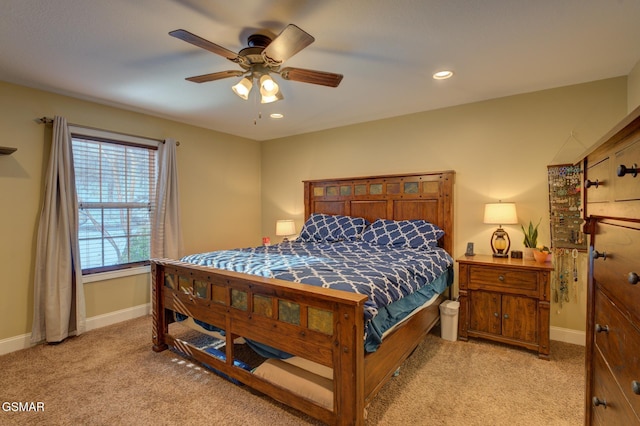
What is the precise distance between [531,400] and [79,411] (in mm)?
2826

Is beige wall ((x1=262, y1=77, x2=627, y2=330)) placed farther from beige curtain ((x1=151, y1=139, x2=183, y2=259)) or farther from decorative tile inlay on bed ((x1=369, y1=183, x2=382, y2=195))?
beige curtain ((x1=151, y1=139, x2=183, y2=259))

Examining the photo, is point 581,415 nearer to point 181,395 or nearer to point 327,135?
point 181,395

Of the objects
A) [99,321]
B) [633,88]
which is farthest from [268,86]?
[99,321]

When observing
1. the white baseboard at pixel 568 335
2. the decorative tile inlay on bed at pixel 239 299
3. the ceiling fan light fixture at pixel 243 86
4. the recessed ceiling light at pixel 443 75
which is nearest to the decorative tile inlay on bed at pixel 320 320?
the decorative tile inlay on bed at pixel 239 299

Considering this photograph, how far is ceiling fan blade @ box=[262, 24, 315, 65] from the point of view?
1.61 metres

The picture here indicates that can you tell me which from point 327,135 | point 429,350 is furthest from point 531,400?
point 327,135

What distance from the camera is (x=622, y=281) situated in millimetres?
877

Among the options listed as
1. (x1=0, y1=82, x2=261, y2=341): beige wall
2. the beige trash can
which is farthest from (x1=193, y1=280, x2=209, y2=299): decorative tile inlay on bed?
the beige trash can

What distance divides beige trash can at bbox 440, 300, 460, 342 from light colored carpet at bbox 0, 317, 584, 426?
126mm

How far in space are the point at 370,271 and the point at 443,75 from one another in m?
1.77

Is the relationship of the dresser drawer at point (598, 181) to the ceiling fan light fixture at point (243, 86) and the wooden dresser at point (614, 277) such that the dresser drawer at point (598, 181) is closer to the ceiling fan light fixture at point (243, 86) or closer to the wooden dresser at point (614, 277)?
the wooden dresser at point (614, 277)

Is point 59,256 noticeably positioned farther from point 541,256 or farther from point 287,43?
point 541,256

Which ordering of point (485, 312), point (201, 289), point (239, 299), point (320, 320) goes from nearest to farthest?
point (320, 320), point (239, 299), point (201, 289), point (485, 312)

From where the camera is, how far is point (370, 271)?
2.13 m
